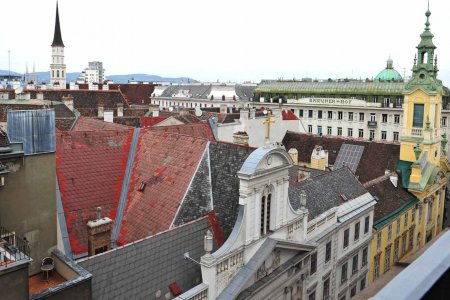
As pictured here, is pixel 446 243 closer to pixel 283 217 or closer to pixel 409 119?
pixel 283 217

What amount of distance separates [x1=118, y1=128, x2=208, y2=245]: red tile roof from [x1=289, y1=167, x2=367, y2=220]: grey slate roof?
664 cm

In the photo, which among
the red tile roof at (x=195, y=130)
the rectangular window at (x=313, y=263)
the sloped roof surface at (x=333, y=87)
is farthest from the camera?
the sloped roof surface at (x=333, y=87)

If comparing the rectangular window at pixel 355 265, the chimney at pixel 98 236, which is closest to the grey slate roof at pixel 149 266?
the chimney at pixel 98 236

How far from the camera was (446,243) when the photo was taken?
284 centimetres

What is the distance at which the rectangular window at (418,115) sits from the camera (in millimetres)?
45000

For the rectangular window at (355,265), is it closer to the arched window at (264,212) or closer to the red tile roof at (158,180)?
the arched window at (264,212)

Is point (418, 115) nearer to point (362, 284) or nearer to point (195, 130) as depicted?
point (362, 284)

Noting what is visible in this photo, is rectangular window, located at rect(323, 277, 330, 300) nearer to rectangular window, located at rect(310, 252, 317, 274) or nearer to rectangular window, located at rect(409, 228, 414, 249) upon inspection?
rectangular window, located at rect(310, 252, 317, 274)

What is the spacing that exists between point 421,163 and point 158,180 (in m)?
29.3

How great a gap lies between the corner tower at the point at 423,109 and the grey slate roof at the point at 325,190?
575 inches

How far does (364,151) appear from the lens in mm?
47906

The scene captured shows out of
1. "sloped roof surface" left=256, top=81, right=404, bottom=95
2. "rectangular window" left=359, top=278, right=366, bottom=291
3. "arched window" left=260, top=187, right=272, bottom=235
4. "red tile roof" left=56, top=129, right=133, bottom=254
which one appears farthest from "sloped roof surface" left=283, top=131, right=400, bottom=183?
"sloped roof surface" left=256, top=81, right=404, bottom=95

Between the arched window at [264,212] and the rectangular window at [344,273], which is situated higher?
the arched window at [264,212]

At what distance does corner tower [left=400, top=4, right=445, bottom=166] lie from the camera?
144 feet
